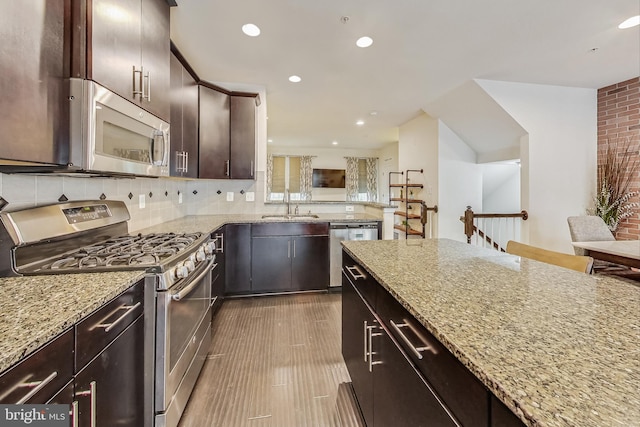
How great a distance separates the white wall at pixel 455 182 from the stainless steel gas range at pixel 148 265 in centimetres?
386

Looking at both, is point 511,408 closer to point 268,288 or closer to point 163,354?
point 163,354

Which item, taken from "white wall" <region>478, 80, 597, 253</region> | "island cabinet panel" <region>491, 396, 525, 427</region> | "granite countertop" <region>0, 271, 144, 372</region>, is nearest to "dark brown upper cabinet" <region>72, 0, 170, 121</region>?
"granite countertop" <region>0, 271, 144, 372</region>

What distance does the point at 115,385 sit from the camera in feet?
3.34

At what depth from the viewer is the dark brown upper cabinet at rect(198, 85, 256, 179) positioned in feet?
9.90

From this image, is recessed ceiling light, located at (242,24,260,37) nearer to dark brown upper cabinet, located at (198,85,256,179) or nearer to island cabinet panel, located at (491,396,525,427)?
dark brown upper cabinet, located at (198,85,256,179)

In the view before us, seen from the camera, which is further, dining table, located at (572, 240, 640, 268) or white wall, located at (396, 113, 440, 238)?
white wall, located at (396, 113, 440, 238)

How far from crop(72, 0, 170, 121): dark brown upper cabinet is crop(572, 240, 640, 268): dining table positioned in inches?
132

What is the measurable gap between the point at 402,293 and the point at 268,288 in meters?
2.51

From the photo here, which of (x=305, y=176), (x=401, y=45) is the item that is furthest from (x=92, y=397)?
(x=305, y=176)

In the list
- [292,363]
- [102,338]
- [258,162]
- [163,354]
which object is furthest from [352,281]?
[258,162]

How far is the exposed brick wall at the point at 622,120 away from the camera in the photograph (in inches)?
128

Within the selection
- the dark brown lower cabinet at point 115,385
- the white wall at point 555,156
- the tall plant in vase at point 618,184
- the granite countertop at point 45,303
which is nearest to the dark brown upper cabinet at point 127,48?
the granite countertop at point 45,303

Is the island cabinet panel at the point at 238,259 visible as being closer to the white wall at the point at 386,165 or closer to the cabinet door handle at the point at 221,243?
the cabinet door handle at the point at 221,243

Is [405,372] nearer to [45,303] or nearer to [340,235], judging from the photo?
[45,303]
